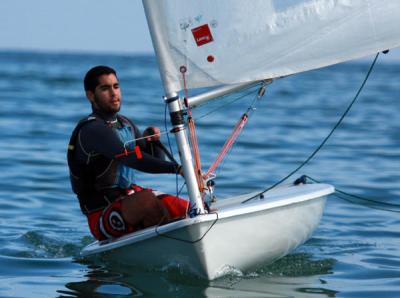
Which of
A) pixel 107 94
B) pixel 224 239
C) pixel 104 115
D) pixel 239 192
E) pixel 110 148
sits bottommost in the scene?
pixel 239 192

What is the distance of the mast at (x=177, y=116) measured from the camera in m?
5.13

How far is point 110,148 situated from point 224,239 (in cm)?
87

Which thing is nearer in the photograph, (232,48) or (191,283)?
(232,48)

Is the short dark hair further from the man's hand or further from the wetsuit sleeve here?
the man's hand

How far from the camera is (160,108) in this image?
23172 millimetres

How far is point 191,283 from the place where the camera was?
18.1 ft

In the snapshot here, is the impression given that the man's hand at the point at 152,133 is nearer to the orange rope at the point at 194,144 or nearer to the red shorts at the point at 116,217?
the red shorts at the point at 116,217

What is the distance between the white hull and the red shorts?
0.31 ft

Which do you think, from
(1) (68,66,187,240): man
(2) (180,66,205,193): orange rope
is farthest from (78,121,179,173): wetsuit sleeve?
(2) (180,66,205,193): orange rope

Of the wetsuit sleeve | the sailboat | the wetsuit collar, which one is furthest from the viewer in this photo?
the wetsuit collar

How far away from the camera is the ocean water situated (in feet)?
18.8

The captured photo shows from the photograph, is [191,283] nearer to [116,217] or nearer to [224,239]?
[224,239]

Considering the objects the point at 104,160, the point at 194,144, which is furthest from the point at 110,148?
the point at 194,144

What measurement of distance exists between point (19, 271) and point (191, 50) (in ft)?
6.93
